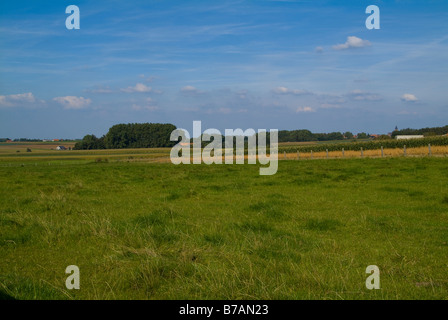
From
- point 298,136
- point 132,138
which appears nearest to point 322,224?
point 132,138

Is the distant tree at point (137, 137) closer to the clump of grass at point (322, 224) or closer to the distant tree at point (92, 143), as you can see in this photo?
the distant tree at point (92, 143)

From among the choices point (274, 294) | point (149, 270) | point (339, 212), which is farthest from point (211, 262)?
point (339, 212)

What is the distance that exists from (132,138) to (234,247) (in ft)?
482

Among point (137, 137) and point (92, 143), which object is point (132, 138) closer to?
point (137, 137)

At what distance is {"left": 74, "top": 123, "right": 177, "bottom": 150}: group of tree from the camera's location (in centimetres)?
14625

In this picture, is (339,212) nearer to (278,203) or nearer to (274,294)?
(278,203)

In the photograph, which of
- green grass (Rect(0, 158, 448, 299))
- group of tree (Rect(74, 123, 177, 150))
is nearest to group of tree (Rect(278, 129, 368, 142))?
group of tree (Rect(74, 123, 177, 150))

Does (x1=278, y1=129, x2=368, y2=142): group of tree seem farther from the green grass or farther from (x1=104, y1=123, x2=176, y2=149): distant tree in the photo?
the green grass

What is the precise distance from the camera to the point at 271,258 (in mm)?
6980

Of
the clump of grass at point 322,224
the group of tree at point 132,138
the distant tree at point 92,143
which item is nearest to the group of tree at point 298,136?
the group of tree at point 132,138

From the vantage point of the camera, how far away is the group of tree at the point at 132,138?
14625cm

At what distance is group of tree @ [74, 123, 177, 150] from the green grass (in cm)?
13217

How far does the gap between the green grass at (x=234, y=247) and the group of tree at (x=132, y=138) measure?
434ft

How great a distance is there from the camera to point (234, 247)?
7.53m
